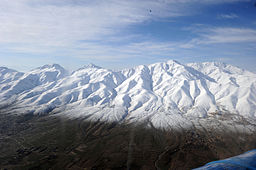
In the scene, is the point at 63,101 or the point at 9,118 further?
the point at 63,101

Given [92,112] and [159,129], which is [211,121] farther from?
[92,112]

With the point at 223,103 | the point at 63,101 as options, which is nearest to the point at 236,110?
the point at 223,103

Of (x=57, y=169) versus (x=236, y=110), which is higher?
(x=57, y=169)

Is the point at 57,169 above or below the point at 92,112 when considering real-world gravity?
above

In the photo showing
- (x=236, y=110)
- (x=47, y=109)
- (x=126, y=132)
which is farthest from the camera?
(x=47, y=109)

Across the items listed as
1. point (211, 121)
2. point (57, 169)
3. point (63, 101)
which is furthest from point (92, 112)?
point (211, 121)

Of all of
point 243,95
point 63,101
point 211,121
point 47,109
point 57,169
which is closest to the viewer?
point 57,169

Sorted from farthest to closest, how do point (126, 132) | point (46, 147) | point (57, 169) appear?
1. point (126, 132)
2. point (46, 147)
3. point (57, 169)

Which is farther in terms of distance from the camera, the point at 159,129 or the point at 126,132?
the point at 159,129

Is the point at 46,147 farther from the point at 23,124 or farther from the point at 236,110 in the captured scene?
the point at 236,110
